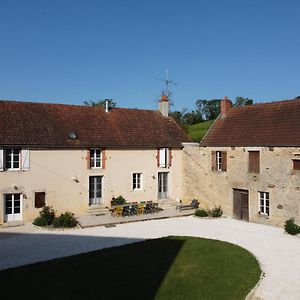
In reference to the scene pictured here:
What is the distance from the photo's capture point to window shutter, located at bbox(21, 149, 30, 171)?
70.2ft

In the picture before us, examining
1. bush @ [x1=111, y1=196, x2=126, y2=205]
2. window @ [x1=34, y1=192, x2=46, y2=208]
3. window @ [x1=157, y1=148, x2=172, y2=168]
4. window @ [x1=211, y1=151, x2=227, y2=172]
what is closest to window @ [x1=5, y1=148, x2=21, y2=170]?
window @ [x1=34, y1=192, x2=46, y2=208]

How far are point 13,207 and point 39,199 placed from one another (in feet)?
4.80

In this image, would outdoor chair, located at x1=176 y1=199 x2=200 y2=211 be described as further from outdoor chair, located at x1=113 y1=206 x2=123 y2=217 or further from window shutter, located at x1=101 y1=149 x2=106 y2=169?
window shutter, located at x1=101 y1=149 x2=106 y2=169

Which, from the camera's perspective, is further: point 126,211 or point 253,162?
point 126,211

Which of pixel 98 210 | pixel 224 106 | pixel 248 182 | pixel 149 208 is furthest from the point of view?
pixel 224 106

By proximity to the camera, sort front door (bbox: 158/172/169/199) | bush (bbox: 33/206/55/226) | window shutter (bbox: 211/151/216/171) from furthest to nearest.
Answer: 1. front door (bbox: 158/172/169/199)
2. window shutter (bbox: 211/151/216/171)
3. bush (bbox: 33/206/55/226)

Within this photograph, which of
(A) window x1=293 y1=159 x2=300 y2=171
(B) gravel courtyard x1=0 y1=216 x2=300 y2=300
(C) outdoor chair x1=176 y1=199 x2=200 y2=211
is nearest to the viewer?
(B) gravel courtyard x1=0 y1=216 x2=300 y2=300

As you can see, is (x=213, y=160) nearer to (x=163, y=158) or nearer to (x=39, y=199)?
(x=163, y=158)

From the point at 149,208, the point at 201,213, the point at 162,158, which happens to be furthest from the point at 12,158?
the point at 201,213

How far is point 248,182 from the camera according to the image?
72.9 ft

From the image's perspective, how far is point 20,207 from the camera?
70.3 ft

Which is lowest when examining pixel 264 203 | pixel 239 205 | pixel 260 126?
pixel 239 205

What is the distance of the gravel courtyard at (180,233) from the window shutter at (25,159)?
3175mm

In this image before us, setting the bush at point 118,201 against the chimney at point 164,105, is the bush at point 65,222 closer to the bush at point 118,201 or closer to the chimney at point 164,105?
the bush at point 118,201
